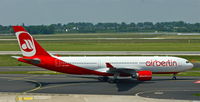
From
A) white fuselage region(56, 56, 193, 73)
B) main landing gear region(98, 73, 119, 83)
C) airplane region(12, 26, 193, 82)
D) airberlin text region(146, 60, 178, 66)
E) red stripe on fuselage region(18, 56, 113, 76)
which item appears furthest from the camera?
airberlin text region(146, 60, 178, 66)

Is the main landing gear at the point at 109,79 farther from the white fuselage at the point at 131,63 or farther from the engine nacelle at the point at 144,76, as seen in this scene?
the engine nacelle at the point at 144,76

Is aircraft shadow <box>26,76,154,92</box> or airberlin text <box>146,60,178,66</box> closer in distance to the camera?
aircraft shadow <box>26,76,154,92</box>

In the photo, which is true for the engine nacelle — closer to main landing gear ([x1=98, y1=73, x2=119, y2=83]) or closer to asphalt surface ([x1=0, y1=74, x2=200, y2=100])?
asphalt surface ([x1=0, y1=74, x2=200, y2=100])

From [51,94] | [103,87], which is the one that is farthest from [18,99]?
[103,87]

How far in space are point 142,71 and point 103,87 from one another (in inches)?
252

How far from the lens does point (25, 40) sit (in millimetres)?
48094

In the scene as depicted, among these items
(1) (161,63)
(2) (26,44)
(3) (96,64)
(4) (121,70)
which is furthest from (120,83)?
(2) (26,44)

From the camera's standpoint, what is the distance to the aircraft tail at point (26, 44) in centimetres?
4788

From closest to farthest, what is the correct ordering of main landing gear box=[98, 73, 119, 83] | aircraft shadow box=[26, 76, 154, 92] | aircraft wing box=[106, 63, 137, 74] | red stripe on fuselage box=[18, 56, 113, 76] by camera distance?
aircraft shadow box=[26, 76, 154, 92] < aircraft wing box=[106, 63, 137, 74] < red stripe on fuselage box=[18, 56, 113, 76] < main landing gear box=[98, 73, 119, 83]

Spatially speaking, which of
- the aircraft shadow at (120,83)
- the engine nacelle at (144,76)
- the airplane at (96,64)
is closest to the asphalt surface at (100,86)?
the aircraft shadow at (120,83)

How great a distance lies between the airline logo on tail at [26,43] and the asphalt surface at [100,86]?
4.23 m

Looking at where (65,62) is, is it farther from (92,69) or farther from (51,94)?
(51,94)

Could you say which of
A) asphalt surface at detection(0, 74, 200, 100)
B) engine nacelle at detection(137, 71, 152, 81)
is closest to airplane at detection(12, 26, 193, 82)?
engine nacelle at detection(137, 71, 152, 81)

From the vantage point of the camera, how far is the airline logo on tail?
47.9 metres
